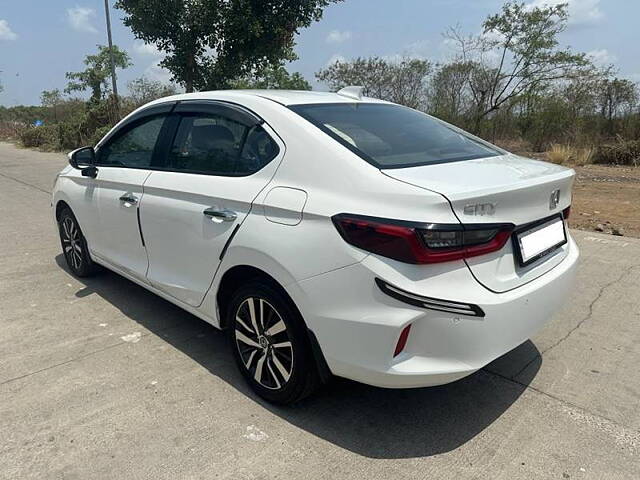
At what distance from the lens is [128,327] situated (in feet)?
12.2

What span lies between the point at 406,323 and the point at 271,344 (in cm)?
87

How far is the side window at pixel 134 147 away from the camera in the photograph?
3.53m

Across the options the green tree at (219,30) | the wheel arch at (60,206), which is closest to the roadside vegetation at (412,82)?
the green tree at (219,30)

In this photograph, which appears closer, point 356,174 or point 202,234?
point 356,174

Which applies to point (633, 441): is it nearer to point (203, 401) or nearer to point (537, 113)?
point (203, 401)

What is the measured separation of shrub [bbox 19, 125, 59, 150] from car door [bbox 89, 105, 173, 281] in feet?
67.0

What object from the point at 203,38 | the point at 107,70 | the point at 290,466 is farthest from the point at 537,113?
the point at 290,466

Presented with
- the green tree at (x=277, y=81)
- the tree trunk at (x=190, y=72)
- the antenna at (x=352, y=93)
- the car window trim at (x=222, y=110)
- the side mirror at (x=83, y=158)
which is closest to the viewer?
the car window trim at (x=222, y=110)

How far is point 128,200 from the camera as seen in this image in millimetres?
3523

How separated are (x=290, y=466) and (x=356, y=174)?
53.9 inches

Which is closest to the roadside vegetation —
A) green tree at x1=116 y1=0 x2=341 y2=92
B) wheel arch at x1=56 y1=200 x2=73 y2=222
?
green tree at x1=116 y1=0 x2=341 y2=92

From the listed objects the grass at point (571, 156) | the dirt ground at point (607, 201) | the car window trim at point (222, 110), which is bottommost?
the dirt ground at point (607, 201)

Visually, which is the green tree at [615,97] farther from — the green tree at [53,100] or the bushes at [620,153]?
the green tree at [53,100]

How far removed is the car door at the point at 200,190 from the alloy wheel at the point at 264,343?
346 millimetres
